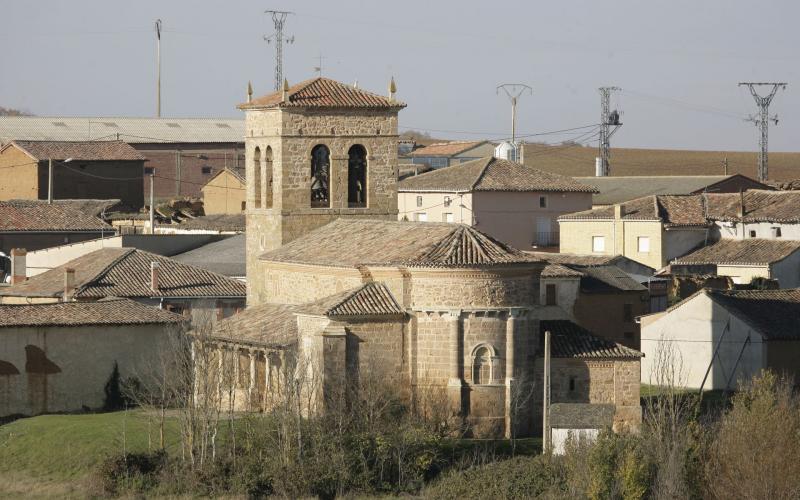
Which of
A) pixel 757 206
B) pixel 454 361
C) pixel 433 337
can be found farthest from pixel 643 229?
pixel 454 361

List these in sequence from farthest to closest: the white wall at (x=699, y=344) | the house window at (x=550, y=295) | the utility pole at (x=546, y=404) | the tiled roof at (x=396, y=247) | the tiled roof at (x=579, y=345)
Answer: the house window at (x=550, y=295) < the white wall at (x=699, y=344) < the tiled roof at (x=579, y=345) < the tiled roof at (x=396, y=247) < the utility pole at (x=546, y=404)

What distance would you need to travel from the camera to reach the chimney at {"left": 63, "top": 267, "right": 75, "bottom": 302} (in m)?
50.5

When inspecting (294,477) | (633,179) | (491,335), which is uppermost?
(633,179)

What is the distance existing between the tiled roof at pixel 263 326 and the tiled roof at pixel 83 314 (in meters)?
1.66

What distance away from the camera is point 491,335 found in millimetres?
38719

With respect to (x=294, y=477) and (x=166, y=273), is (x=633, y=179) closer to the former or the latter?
(x=166, y=273)

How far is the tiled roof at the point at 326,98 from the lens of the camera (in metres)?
47.5

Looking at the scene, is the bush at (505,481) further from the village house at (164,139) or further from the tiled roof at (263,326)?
the village house at (164,139)

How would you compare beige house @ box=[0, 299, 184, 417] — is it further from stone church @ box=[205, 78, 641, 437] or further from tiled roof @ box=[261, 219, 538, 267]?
tiled roof @ box=[261, 219, 538, 267]

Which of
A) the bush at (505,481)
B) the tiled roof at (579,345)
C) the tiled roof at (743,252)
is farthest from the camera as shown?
the tiled roof at (743,252)

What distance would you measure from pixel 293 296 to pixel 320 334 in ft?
18.6

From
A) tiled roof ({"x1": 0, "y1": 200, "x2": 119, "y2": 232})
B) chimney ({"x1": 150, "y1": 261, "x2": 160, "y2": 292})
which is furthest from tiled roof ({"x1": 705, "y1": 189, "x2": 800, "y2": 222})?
tiled roof ({"x1": 0, "y1": 200, "x2": 119, "y2": 232})

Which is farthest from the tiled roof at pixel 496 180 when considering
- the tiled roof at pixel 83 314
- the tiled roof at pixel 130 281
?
the tiled roof at pixel 83 314

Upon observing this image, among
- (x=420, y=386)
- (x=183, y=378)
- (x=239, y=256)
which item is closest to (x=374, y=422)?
(x=420, y=386)
